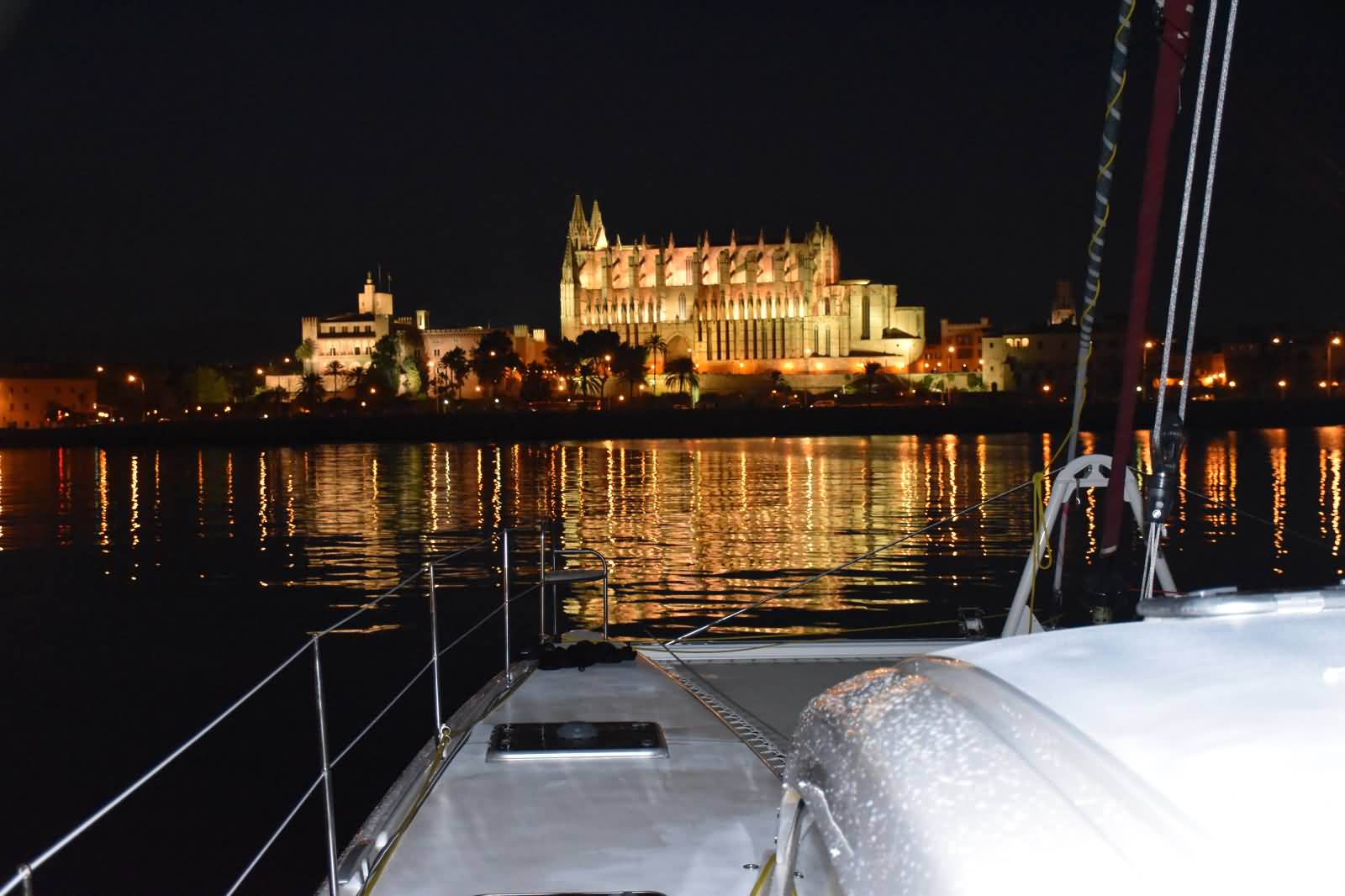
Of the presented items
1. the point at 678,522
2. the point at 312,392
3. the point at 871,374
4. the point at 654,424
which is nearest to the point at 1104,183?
the point at 678,522

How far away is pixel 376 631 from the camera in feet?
47.4

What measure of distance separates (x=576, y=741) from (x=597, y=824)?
87 cm

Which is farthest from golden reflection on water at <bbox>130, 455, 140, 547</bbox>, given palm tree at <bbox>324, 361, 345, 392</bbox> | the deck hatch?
palm tree at <bbox>324, 361, 345, 392</bbox>

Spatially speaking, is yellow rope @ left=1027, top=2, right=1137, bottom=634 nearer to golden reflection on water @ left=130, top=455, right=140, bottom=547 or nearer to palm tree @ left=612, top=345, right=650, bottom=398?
golden reflection on water @ left=130, top=455, right=140, bottom=547

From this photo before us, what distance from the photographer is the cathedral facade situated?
123m

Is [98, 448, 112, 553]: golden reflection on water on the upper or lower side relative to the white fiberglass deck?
lower

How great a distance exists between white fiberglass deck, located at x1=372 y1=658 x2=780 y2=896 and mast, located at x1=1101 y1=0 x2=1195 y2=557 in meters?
1.96

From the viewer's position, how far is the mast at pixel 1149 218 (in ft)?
16.5

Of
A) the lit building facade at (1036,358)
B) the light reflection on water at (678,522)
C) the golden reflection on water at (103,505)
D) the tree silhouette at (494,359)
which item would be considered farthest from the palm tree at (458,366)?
the light reflection on water at (678,522)

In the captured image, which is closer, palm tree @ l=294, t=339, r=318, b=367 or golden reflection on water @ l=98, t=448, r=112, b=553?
golden reflection on water @ l=98, t=448, r=112, b=553

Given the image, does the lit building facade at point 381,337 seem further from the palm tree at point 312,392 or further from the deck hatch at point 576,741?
the deck hatch at point 576,741

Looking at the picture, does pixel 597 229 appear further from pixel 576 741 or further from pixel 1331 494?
pixel 576 741

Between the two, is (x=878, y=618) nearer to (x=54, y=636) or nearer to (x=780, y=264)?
(x=54, y=636)

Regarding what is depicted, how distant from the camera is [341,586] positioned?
60.0 feet
